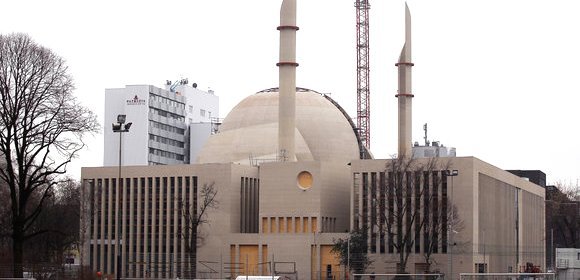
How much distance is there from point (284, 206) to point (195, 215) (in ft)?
29.6

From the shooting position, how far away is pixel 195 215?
11212 cm

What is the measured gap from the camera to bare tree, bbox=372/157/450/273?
10319 cm

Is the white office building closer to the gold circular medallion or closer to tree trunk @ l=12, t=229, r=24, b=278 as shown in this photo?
the gold circular medallion

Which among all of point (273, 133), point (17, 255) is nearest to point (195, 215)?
point (273, 133)

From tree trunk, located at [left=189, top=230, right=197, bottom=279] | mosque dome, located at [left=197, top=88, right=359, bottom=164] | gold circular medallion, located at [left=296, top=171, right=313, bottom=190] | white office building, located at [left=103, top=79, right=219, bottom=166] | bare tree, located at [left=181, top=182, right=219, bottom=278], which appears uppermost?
white office building, located at [left=103, top=79, right=219, bottom=166]

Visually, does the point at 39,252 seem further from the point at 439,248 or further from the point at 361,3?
the point at 361,3

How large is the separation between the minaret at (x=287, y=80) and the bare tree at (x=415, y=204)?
12.6 meters

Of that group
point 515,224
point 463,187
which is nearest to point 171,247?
point 463,187

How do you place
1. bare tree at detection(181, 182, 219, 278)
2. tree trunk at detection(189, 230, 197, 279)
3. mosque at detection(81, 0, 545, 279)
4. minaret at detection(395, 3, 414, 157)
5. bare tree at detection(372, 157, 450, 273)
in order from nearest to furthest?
bare tree at detection(372, 157, 450, 273)
mosque at detection(81, 0, 545, 279)
tree trunk at detection(189, 230, 197, 279)
bare tree at detection(181, 182, 219, 278)
minaret at detection(395, 3, 414, 157)

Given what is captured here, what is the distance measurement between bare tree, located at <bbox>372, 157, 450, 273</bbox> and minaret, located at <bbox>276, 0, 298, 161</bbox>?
12589mm

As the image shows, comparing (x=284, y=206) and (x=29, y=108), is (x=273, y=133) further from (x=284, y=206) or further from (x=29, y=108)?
(x=29, y=108)

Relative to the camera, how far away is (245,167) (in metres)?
116

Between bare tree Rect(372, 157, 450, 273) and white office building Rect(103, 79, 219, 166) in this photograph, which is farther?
white office building Rect(103, 79, 219, 166)

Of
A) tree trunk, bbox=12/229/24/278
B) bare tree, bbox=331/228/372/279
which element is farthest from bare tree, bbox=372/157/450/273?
tree trunk, bbox=12/229/24/278
